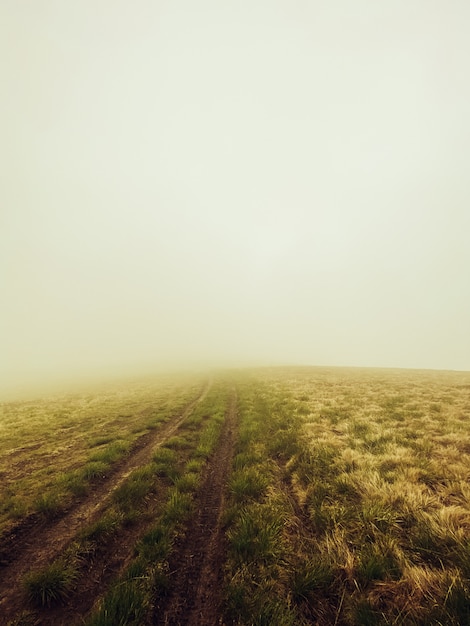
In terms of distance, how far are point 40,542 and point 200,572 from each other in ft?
14.0

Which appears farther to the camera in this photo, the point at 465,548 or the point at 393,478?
the point at 393,478

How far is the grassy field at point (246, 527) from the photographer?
4.78 m

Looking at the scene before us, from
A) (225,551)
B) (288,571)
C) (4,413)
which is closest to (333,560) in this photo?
(288,571)

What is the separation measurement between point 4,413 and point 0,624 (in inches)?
962

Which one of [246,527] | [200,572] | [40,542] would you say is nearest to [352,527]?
[246,527]

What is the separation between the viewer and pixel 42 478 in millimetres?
10172

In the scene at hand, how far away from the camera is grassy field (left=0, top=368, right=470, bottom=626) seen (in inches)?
188

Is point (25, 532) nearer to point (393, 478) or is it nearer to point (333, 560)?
point (333, 560)

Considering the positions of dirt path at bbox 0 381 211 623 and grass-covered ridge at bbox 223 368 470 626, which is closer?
grass-covered ridge at bbox 223 368 470 626

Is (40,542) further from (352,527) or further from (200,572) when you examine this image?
(352,527)

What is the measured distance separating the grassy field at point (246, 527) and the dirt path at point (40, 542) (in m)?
0.04

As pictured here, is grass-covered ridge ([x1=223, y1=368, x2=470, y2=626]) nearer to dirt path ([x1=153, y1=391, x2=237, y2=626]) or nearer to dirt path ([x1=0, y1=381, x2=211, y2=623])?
dirt path ([x1=153, y1=391, x2=237, y2=626])

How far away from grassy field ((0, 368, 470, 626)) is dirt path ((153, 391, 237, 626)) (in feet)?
0.10

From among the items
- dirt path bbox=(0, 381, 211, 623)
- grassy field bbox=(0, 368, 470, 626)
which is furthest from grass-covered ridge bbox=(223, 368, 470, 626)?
dirt path bbox=(0, 381, 211, 623)
